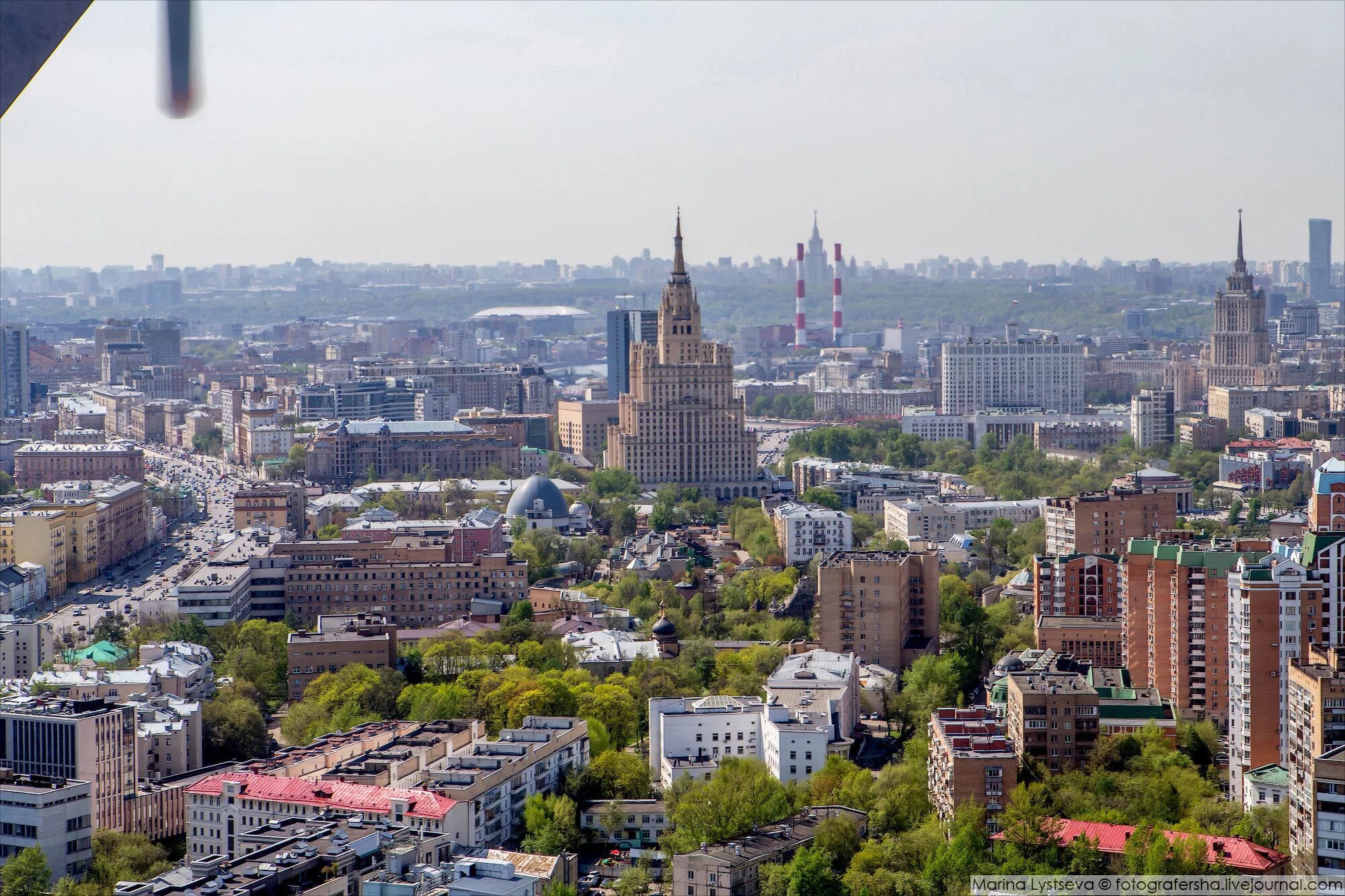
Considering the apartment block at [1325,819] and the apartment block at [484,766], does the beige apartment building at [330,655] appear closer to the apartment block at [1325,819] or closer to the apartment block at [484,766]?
the apartment block at [484,766]

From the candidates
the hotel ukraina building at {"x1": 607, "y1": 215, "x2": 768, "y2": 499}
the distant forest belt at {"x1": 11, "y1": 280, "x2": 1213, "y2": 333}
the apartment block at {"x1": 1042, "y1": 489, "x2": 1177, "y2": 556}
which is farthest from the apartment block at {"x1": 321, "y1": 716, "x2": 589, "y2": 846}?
the distant forest belt at {"x1": 11, "y1": 280, "x2": 1213, "y2": 333}

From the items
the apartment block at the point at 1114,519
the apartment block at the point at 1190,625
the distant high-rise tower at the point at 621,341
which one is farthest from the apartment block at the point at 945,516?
the distant high-rise tower at the point at 621,341

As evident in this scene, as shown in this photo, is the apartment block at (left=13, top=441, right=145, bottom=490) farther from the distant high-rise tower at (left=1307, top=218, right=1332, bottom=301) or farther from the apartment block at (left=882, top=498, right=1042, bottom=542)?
the distant high-rise tower at (left=1307, top=218, right=1332, bottom=301)

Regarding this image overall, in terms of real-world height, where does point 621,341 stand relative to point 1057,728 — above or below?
above

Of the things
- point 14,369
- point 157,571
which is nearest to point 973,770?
point 157,571

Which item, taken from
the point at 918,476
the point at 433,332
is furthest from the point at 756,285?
the point at 918,476

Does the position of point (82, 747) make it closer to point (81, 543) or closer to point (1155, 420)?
point (81, 543)

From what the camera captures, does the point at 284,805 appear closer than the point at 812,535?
Yes
